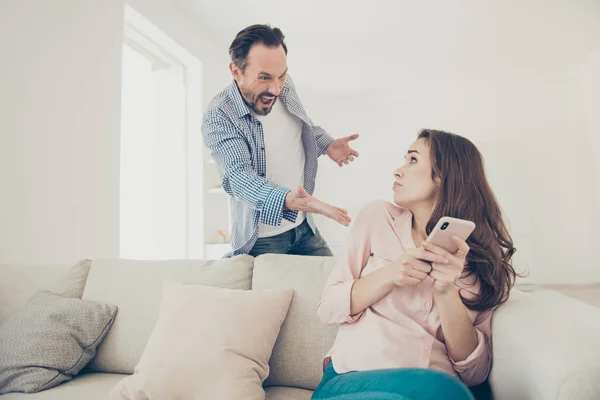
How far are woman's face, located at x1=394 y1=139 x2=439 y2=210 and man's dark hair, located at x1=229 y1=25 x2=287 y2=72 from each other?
2.39ft

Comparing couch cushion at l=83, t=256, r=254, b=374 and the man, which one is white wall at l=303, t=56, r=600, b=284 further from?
couch cushion at l=83, t=256, r=254, b=374

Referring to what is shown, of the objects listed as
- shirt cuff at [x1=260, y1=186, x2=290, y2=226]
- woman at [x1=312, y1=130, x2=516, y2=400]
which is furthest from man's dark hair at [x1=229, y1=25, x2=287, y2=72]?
woman at [x1=312, y1=130, x2=516, y2=400]

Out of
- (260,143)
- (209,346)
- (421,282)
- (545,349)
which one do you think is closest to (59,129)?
(260,143)

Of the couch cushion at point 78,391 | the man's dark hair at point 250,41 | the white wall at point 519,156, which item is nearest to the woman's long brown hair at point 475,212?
the man's dark hair at point 250,41

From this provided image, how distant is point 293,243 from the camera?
1.72 metres

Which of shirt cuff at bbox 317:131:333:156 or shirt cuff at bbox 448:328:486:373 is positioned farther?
shirt cuff at bbox 317:131:333:156

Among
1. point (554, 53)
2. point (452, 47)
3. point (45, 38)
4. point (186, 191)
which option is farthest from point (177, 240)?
point (554, 53)

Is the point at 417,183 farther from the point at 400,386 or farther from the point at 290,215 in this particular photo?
the point at 400,386

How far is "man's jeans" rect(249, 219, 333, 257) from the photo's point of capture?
5.55ft

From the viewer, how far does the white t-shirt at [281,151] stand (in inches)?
66.6

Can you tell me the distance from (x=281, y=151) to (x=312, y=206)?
46 centimetres

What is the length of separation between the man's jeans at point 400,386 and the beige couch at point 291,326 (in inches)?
9.3

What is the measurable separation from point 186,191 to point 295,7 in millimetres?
Result: 1835

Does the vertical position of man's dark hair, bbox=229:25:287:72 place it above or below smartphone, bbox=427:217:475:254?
above
